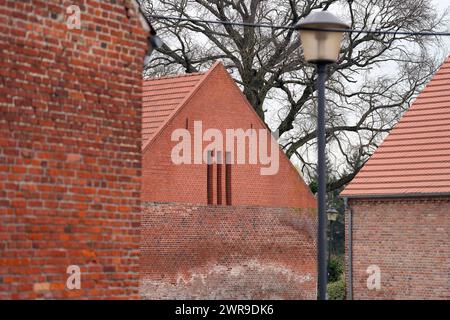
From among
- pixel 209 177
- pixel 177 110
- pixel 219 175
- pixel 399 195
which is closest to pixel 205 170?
pixel 209 177

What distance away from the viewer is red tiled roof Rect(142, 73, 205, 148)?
91.8 ft

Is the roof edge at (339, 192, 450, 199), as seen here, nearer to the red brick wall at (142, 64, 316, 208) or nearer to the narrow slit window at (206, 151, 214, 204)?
the red brick wall at (142, 64, 316, 208)

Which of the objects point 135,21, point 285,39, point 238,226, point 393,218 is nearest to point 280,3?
point 285,39

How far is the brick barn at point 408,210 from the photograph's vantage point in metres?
22.6

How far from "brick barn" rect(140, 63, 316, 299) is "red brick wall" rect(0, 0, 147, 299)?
675 inches

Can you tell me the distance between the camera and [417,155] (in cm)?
2388

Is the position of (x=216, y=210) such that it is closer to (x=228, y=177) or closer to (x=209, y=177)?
(x=209, y=177)

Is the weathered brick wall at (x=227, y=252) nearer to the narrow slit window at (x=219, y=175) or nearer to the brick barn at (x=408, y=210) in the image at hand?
the narrow slit window at (x=219, y=175)

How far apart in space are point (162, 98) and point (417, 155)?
Answer: 8.48 meters

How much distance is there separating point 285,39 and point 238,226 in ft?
32.2

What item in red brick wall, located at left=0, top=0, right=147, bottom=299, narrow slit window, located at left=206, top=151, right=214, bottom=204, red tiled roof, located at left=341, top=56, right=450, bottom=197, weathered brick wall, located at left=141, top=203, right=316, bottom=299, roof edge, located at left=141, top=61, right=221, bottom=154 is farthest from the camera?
narrow slit window, located at left=206, top=151, right=214, bottom=204

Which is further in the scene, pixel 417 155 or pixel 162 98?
pixel 162 98

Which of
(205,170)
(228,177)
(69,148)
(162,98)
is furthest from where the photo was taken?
(228,177)

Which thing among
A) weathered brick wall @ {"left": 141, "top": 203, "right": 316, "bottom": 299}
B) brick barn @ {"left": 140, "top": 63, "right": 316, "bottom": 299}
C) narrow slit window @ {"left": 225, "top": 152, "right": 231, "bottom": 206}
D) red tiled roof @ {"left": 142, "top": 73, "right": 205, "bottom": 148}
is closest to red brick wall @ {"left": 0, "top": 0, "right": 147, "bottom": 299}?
brick barn @ {"left": 140, "top": 63, "right": 316, "bottom": 299}
